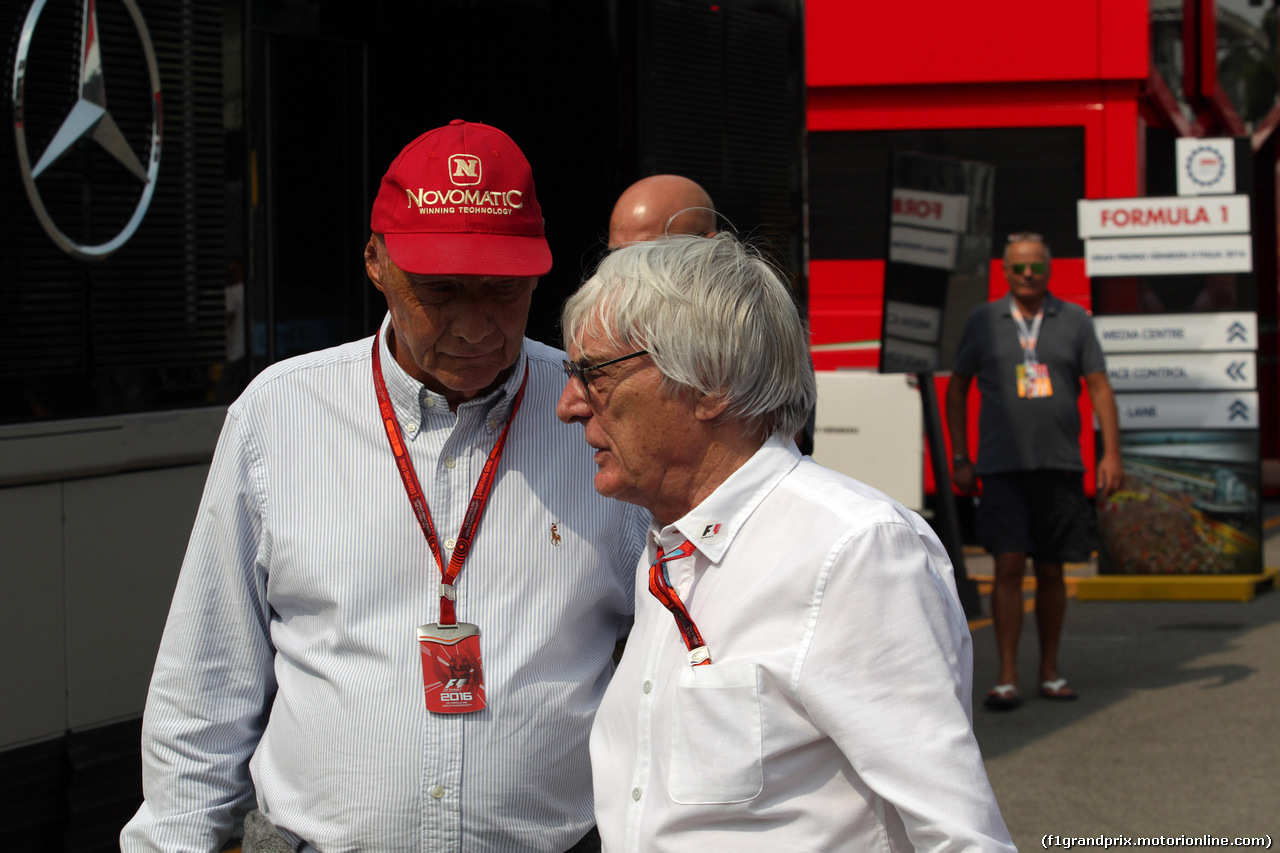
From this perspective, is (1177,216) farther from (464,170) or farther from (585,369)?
(585,369)

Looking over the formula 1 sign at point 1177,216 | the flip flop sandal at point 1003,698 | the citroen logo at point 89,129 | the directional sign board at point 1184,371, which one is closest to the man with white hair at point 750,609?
the citroen logo at point 89,129

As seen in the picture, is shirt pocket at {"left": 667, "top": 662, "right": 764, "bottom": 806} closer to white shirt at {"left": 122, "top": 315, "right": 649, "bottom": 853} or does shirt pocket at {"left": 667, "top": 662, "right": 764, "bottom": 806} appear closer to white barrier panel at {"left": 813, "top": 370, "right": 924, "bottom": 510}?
white shirt at {"left": 122, "top": 315, "right": 649, "bottom": 853}

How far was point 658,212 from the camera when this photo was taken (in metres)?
3.54

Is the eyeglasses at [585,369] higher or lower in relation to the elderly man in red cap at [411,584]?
higher

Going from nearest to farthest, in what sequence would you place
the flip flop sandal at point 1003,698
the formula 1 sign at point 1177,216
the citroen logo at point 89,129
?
the citroen logo at point 89,129 → the flip flop sandal at point 1003,698 → the formula 1 sign at point 1177,216

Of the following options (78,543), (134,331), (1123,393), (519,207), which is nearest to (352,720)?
(519,207)

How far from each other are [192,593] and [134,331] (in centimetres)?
122

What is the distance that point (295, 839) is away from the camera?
2057 millimetres

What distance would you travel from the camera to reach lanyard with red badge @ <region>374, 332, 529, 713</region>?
6.40 feet

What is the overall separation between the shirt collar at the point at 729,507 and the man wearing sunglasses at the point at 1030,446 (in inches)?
185

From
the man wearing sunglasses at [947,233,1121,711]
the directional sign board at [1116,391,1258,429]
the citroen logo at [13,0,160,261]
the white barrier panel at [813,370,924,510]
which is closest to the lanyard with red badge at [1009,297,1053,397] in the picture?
the man wearing sunglasses at [947,233,1121,711]

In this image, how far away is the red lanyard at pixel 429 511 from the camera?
1.99 meters

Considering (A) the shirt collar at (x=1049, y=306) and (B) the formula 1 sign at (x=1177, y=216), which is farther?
(B) the formula 1 sign at (x=1177, y=216)

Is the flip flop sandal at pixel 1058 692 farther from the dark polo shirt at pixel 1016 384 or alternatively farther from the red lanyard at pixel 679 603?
the red lanyard at pixel 679 603
